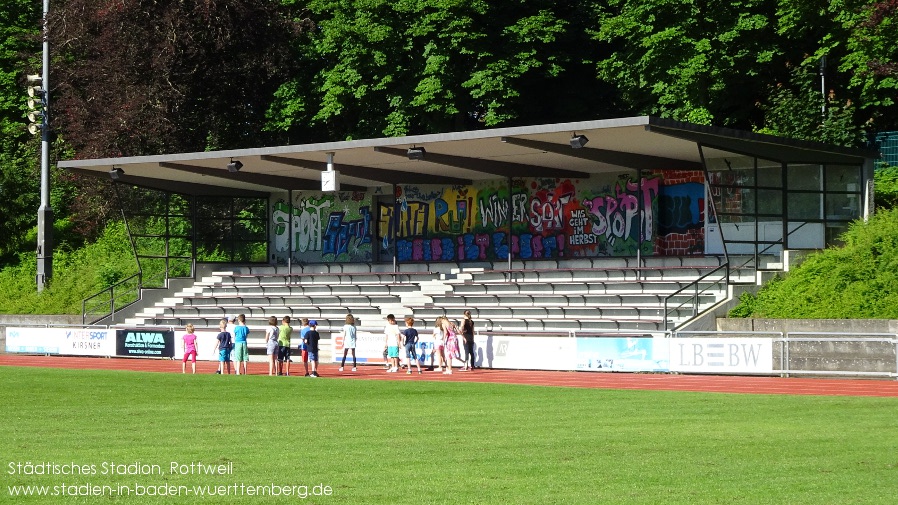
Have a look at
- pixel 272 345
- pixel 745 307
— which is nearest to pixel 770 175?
pixel 745 307

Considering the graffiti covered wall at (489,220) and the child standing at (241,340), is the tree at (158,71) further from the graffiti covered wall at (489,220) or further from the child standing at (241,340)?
the child standing at (241,340)

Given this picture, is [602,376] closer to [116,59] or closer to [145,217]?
[145,217]

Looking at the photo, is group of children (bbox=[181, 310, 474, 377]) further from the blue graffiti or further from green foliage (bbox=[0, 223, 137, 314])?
green foliage (bbox=[0, 223, 137, 314])

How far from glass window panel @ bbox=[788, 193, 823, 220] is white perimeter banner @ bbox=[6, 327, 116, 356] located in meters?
20.3

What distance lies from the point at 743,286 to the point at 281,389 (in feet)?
47.3

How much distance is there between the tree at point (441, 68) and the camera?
4634cm

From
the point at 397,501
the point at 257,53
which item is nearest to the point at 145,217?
the point at 257,53

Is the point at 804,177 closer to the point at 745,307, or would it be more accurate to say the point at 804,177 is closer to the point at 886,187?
the point at 886,187

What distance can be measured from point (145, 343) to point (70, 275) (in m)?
12.0

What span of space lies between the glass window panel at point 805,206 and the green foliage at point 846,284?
47.1 inches

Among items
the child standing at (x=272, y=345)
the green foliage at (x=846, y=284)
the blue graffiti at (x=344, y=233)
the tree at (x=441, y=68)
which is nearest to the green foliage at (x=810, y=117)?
the green foliage at (x=846, y=284)

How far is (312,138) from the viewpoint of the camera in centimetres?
5350

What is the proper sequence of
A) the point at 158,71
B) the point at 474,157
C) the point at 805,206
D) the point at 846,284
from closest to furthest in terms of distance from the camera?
1. the point at 846,284
2. the point at 805,206
3. the point at 474,157
4. the point at 158,71

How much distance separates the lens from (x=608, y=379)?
28.7 metres
